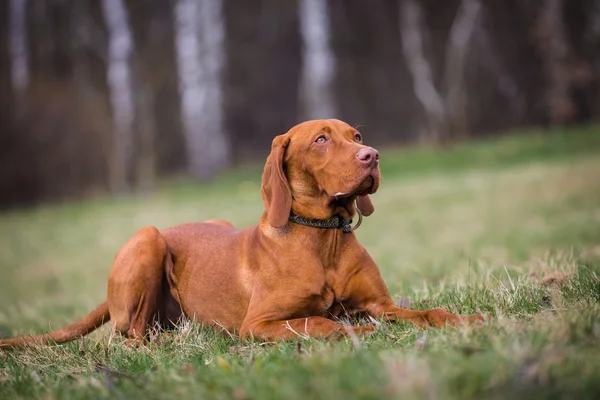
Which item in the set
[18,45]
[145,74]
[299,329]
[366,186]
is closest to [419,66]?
[145,74]

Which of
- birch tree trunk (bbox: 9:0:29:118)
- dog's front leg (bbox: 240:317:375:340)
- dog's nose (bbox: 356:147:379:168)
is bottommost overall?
dog's front leg (bbox: 240:317:375:340)

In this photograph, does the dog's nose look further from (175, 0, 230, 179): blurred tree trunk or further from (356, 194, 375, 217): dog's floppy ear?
(175, 0, 230, 179): blurred tree trunk

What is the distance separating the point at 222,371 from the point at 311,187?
1414 millimetres

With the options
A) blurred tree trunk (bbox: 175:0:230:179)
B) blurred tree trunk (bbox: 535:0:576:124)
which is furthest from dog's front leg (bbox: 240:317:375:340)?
blurred tree trunk (bbox: 535:0:576:124)

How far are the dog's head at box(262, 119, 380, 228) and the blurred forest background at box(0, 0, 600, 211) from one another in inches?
599

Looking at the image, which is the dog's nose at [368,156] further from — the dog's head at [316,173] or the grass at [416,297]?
the grass at [416,297]

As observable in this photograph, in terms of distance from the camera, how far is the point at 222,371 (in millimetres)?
2854

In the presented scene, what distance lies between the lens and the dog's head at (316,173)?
3.71 metres

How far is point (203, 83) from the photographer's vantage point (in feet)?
64.0

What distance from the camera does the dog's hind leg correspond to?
4363 mm

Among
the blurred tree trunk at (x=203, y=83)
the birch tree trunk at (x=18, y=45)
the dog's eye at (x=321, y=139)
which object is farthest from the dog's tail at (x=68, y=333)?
the birch tree trunk at (x=18, y=45)

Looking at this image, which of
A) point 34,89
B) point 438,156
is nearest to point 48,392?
point 438,156

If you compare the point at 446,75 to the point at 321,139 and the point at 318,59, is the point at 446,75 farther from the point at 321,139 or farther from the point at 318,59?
the point at 321,139

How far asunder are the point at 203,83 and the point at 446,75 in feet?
24.3
